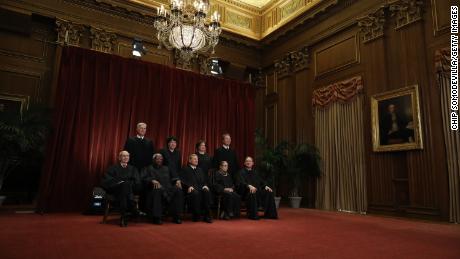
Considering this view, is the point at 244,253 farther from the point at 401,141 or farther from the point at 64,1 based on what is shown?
the point at 64,1

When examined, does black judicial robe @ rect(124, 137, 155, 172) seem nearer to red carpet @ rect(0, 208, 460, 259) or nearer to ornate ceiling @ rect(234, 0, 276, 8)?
red carpet @ rect(0, 208, 460, 259)

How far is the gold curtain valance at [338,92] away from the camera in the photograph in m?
6.66

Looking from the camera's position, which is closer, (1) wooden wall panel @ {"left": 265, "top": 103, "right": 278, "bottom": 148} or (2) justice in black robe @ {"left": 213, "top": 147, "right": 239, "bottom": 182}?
(2) justice in black robe @ {"left": 213, "top": 147, "right": 239, "bottom": 182}

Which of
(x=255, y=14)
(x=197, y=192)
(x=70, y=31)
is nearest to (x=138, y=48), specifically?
(x=70, y=31)

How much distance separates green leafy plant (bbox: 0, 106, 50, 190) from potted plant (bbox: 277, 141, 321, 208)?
4902 millimetres

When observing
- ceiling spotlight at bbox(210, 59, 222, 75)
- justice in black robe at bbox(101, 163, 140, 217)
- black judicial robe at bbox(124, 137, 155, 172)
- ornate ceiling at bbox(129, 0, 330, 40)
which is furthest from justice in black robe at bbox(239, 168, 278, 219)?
ornate ceiling at bbox(129, 0, 330, 40)

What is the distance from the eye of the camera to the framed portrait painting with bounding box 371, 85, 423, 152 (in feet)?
18.1

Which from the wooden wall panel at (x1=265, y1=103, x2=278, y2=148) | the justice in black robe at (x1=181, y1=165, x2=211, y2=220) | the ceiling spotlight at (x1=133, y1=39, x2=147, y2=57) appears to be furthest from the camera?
the wooden wall panel at (x1=265, y1=103, x2=278, y2=148)

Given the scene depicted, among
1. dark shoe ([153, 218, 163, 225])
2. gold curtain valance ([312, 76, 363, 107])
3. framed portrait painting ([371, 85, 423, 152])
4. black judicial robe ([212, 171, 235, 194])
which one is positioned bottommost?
dark shoe ([153, 218, 163, 225])

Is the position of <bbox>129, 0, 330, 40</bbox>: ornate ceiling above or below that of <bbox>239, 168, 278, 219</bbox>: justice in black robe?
above

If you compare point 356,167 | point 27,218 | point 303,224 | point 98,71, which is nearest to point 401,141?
point 356,167

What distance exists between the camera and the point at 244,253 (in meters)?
2.65

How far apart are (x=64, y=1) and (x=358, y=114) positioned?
6797mm

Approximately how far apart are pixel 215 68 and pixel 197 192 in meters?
4.97
